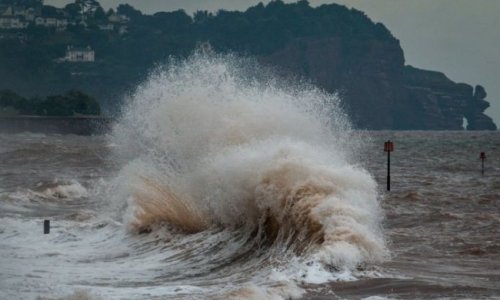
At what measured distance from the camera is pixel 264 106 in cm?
1875

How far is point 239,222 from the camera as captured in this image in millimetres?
15602

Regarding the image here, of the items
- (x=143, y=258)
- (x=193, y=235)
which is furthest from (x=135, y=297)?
(x=193, y=235)

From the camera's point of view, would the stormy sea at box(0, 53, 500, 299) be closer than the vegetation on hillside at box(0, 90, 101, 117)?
Yes

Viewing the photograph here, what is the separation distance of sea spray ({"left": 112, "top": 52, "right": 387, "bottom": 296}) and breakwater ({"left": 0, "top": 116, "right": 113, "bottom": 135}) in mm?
97959

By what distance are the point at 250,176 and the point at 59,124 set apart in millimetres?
115126

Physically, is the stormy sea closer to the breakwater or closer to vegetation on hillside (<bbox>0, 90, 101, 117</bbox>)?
the breakwater

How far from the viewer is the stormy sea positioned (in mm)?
11766

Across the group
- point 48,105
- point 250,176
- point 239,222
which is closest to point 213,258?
point 239,222

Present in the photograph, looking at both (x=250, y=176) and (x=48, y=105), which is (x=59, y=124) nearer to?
(x=48, y=105)

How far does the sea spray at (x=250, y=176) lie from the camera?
43.4 feet

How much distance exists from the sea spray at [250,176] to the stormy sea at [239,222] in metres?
0.03

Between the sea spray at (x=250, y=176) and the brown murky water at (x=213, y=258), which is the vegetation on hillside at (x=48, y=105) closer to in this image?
the brown murky water at (x=213, y=258)

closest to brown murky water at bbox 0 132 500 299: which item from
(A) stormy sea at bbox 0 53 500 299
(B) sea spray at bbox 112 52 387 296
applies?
(A) stormy sea at bbox 0 53 500 299

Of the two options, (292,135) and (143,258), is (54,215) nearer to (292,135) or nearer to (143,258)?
(292,135)
